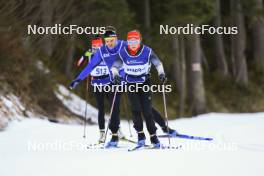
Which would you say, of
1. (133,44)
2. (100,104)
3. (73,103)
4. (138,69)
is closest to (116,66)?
(138,69)

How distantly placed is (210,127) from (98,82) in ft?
13.6

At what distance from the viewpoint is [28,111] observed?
14258 millimetres

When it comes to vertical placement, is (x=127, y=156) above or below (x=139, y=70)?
below

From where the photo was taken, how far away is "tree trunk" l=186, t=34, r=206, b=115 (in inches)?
807

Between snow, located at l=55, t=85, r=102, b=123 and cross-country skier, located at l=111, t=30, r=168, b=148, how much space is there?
8.08 meters

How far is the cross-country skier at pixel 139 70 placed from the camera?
875 cm

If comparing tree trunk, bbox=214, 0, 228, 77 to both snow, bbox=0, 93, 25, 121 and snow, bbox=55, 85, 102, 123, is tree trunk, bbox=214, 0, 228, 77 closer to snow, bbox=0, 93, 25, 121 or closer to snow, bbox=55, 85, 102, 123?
snow, bbox=55, 85, 102, 123

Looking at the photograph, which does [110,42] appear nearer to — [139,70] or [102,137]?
[139,70]

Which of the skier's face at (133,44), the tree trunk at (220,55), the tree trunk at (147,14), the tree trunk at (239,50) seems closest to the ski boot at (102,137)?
the skier's face at (133,44)

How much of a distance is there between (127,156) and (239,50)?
1791 cm

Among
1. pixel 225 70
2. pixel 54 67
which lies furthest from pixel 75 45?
pixel 225 70

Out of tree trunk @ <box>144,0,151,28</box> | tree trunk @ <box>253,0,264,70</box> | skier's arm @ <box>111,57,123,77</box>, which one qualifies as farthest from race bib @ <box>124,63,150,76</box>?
tree trunk @ <box>253,0,264,70</box>

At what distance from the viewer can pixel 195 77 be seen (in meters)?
21.0

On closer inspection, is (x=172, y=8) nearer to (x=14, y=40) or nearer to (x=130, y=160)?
(x=14, y=40)
